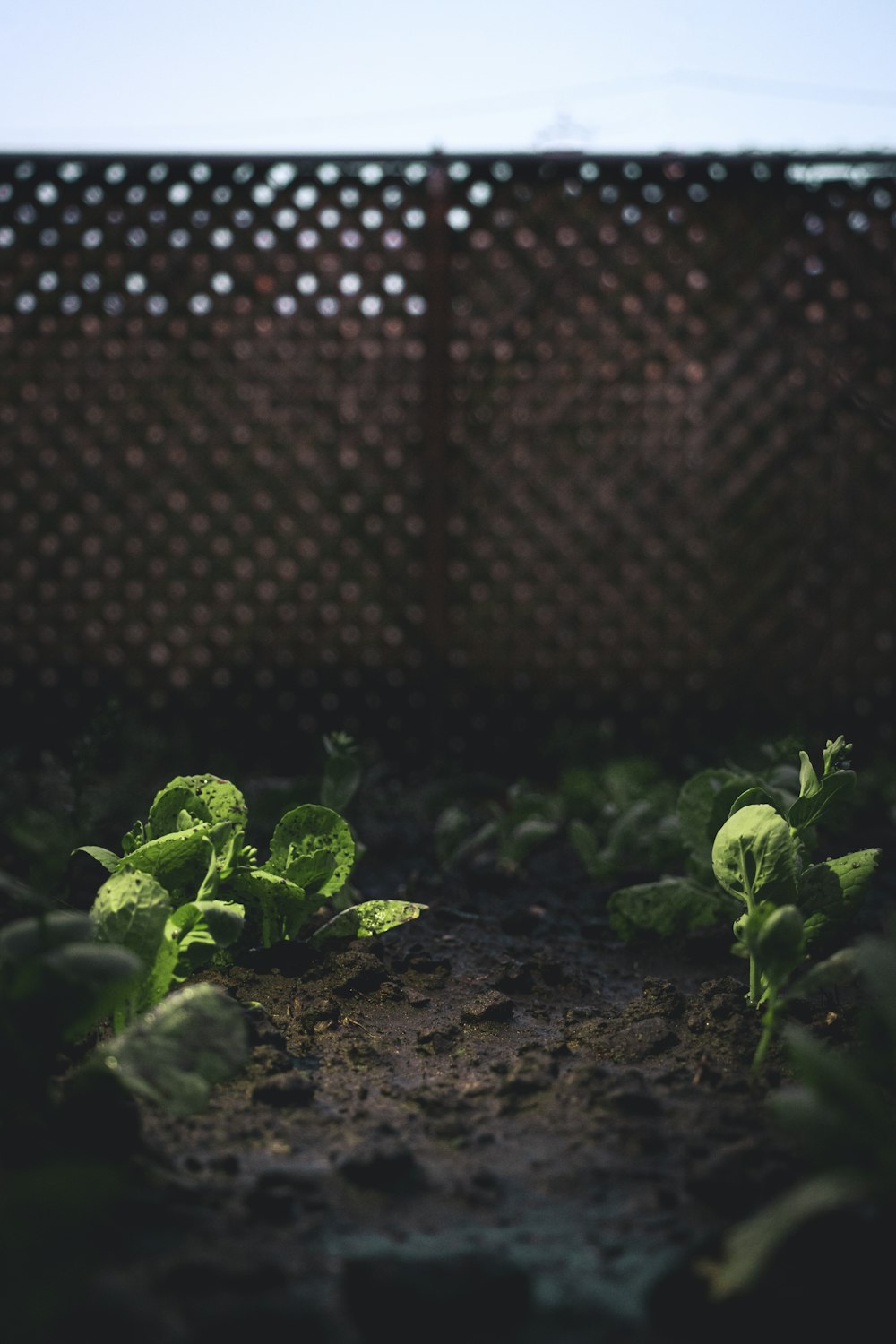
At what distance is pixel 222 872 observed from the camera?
1.41 m

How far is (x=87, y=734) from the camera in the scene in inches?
87.8

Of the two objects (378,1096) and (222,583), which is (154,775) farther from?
(378,1096)

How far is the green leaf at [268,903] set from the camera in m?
1.50

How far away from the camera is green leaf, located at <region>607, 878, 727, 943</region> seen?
1.74 metres

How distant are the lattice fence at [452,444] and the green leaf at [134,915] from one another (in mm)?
2886

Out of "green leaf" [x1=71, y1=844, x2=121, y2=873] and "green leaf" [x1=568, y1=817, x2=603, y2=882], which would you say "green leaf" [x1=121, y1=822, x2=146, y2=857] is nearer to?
"green leaf" [x1=71, y1=844, x2=121, y2=873]

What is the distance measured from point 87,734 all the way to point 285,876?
0.86 meters

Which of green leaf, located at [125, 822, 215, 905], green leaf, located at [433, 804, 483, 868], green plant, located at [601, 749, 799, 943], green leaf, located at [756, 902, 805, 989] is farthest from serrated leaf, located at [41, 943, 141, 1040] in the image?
green leaf, located at [433, 804, 483, 868]

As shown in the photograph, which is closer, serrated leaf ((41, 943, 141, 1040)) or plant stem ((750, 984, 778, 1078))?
serrated leaf ((41, 943, 141, 1040))

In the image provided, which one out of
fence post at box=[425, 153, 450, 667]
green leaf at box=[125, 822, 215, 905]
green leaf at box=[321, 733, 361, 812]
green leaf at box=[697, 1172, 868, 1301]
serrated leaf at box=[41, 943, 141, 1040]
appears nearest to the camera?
green leaf at box=[697, 1172, 868, 1301]

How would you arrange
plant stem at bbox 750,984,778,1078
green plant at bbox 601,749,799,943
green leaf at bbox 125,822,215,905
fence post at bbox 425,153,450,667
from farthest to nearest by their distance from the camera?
fence post at bbox 425,153,450,667 < green plant at bbox 601,749,799,943 < green leaf at bbox 125,822,215,905 < plant stem at bbox 750,984,778,1078

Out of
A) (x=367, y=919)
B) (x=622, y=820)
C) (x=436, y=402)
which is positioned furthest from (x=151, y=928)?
(x=436, y=402)

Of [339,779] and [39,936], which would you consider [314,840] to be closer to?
[339,779]

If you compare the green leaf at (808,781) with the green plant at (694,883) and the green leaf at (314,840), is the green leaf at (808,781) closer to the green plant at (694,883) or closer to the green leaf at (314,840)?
the green plant at (694,883)
